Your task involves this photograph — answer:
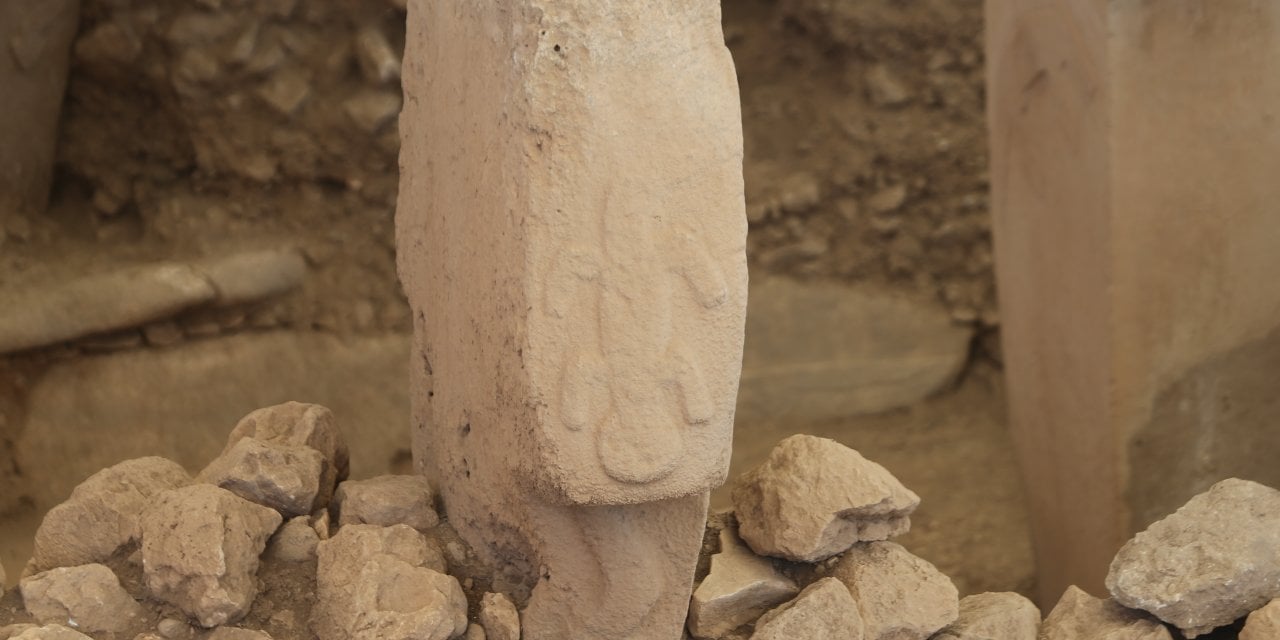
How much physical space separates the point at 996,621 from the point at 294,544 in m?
0.83

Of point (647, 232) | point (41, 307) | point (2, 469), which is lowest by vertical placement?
point (2, 469)

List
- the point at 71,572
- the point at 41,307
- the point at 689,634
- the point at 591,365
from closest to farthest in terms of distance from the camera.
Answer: the point at 591,365 → the point at 71,572 → the point at 689,634 → the point at 41,307

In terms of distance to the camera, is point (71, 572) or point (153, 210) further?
point (153, 210)

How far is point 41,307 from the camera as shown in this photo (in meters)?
2.81

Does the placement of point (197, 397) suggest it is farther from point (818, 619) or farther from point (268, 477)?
point (818, 619)

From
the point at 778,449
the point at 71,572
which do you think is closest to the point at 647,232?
the point at 778,449

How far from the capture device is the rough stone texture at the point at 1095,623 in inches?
65.6

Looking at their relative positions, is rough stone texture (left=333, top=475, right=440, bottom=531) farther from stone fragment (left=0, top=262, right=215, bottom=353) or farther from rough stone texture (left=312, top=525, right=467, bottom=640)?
stone fragment (left=0, top=262, right=215, bottom=353)

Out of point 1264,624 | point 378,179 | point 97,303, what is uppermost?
point 378,179

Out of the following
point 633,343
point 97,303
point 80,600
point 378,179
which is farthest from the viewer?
point 378,179

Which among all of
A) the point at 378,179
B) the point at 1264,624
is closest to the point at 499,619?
the point at 1264,624

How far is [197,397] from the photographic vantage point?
3.01 m

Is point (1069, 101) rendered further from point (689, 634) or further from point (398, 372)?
point (398, 372)

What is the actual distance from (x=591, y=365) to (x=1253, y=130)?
1357 millimetres
